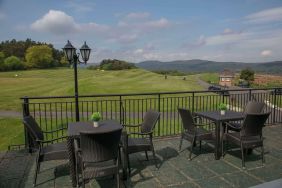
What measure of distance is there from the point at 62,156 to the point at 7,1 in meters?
2.15

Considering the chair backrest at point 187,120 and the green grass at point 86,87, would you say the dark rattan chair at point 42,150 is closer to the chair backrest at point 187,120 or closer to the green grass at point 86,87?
the chair backrest at point 187,120

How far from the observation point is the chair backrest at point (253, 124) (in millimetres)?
4223

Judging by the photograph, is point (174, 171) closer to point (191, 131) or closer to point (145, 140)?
point (145, 140)

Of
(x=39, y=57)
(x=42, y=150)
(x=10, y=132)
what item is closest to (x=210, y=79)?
(x=39, y=57)

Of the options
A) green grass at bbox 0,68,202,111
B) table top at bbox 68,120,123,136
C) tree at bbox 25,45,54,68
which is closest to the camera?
table top at bbox 68,120,123,136

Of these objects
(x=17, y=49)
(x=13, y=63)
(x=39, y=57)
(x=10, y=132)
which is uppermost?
(x=17, y=49)

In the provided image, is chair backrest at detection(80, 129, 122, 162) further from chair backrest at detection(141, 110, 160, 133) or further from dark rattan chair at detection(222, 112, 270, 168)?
dark rattan chair at detection(222, 112, 270, 168)

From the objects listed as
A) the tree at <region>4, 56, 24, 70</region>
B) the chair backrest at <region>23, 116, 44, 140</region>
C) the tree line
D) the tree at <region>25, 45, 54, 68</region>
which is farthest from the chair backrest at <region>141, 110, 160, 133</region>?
the tree at <region>25, 45, 54, 68</region>

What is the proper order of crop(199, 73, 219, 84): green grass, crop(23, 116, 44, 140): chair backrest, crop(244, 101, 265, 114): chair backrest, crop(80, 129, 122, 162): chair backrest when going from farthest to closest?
crop(199, 73, 219, 84): green grass
crop(244, 101, 265, 114): chair backrest
crop(23, 116, 44, 140): chair backrest
crop(80, 129, 122, 162): chair backrest

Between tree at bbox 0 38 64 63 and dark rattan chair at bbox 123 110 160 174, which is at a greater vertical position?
tree at bbox 0 38 64 63

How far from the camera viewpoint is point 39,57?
69188 mm

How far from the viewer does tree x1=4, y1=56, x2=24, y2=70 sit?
62.2m

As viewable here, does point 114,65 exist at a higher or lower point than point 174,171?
higher

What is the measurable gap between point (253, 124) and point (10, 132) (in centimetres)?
1033
